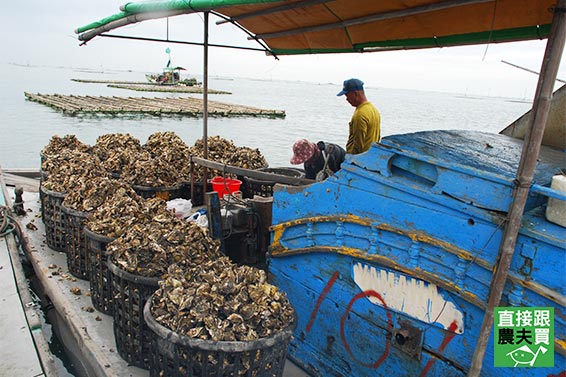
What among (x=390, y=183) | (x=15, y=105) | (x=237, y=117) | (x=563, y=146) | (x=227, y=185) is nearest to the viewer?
(x=390, y=183)

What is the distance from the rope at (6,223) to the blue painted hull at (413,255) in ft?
12.2

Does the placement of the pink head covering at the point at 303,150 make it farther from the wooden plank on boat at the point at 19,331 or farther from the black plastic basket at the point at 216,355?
the wooden plank on boat at the point at 19,331

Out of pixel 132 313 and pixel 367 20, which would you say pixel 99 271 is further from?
pixel 367 20

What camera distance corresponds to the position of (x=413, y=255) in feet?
8.21

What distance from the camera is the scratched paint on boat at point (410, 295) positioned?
2416 millimetres

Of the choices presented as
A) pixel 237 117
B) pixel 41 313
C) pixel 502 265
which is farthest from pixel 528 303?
pixel 237 117

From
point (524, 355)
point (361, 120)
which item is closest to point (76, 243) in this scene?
point (361, 120)

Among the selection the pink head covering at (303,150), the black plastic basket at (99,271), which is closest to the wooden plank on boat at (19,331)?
the black plastic basket at (99,271)

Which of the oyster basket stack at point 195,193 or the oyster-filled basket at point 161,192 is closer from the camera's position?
the oyster-filled basket at point 161,192

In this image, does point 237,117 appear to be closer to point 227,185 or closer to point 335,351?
point 227,185

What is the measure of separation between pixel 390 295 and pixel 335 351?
72 centimetres

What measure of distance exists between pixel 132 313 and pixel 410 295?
1821 millimetres

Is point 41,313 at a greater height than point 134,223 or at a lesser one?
lesser

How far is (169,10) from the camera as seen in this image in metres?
3.85
